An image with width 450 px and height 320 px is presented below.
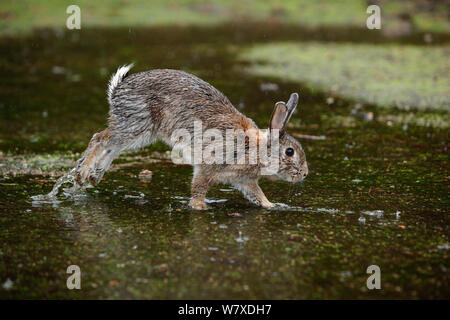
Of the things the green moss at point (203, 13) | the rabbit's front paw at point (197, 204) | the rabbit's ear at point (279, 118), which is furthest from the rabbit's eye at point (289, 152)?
the green moss at point (203, 13)

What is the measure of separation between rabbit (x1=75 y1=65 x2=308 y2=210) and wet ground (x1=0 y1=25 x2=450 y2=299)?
0.25 metres

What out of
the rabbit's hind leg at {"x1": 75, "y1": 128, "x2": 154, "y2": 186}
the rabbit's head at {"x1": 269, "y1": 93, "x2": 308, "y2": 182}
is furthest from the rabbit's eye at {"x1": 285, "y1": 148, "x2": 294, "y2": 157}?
the rabbit's hind leg at {"x1": 75, "y1": 128, "x2": 154, "y2": 186}

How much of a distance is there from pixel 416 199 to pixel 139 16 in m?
14.7

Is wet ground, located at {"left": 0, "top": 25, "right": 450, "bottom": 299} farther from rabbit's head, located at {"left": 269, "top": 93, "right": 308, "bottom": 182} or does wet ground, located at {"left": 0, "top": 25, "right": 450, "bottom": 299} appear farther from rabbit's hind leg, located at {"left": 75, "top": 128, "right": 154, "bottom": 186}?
rabbit's head, located at {"left": 269, "top": 93, "right": 308, "bottom": 182}

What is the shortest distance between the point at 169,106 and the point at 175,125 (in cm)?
21

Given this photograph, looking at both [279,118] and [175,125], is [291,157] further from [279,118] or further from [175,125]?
[175,125]

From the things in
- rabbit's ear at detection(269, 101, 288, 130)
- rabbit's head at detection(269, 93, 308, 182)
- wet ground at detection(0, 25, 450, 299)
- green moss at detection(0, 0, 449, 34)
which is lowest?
wet ground at detection(0, 25, 450, 299)

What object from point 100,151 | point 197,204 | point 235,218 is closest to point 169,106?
point 100,151

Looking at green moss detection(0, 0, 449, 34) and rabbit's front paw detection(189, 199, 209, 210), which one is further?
green moss detection(0, 0, 449, 34)

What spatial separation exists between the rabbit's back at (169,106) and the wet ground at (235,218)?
71 centimetres

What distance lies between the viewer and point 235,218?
594 centimetres

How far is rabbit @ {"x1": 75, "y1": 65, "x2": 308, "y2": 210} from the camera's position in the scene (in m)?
6.25

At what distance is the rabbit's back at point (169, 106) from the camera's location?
656 centimetres
